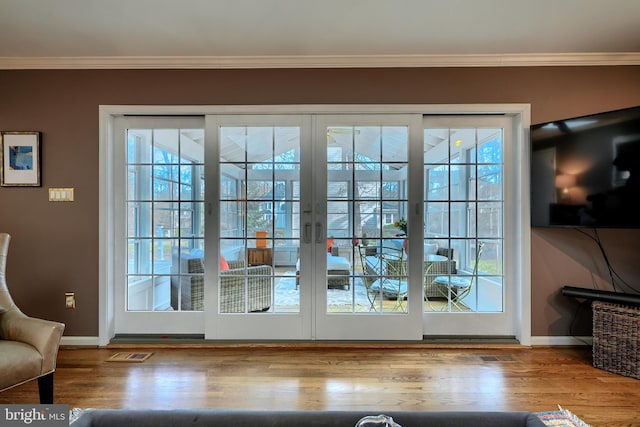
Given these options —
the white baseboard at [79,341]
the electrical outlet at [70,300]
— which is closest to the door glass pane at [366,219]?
the white baseboard at [79,341]

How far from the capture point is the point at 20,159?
2771 millimetres

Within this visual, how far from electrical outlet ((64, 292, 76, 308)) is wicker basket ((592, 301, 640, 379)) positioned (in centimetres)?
422

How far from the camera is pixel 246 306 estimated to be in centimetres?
289

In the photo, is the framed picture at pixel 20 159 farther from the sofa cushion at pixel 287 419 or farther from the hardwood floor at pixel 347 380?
the sofa cushion at pixel 287 419

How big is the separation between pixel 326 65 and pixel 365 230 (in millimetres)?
1473

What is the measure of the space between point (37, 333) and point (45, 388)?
0.32m

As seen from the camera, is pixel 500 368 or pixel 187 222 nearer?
pixel 500 368

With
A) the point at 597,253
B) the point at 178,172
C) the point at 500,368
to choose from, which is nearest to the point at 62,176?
Answer: the point at 178,172

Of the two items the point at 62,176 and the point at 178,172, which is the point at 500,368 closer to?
the point at 178,172

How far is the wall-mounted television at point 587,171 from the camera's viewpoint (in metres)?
2.25

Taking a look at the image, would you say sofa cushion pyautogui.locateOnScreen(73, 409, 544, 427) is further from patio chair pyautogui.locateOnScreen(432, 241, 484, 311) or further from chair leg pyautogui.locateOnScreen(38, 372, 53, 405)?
patio chair pyautogui.locateOnScreen(432, 241, 484, 311)

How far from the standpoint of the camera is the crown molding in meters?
2.72

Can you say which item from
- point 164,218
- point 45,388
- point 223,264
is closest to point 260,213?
point 223,264

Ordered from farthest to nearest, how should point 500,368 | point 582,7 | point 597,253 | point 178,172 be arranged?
point 178,172, point 597,253, point 500,368, point 582,7
